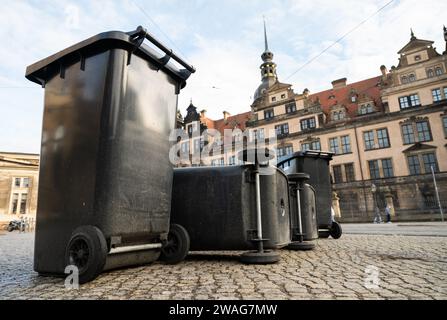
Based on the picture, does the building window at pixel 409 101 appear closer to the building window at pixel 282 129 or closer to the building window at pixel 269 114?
the building window at pixel 282 129

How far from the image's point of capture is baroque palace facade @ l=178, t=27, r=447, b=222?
25.5 meters

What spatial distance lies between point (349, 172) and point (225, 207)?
28.3 metres

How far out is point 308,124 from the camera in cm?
3183

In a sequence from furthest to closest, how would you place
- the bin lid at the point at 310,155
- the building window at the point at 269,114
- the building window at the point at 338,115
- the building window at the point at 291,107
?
1. the building window at the point at 269,114
2. the building window at the point at 291,107
3. the building window at the point at 338,115
4. the bin lid at the point at 310,155

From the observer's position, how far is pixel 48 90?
3.19 meters

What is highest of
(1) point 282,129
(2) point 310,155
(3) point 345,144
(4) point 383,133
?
(1) point 282,129

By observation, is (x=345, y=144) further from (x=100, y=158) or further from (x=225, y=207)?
(x=100, y=158)

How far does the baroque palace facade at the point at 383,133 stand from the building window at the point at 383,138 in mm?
84

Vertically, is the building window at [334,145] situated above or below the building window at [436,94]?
below

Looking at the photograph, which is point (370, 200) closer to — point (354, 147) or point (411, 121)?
point (354, 147)

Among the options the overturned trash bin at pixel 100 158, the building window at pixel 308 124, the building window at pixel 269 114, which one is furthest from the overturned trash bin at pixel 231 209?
the building window at pixel 269 114

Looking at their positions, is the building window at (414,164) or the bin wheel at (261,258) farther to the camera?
the building window at (414,164)

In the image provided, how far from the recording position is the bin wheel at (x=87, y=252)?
7.91ft

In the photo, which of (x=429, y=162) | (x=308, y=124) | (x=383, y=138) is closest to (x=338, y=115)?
(x=308, y=124)
